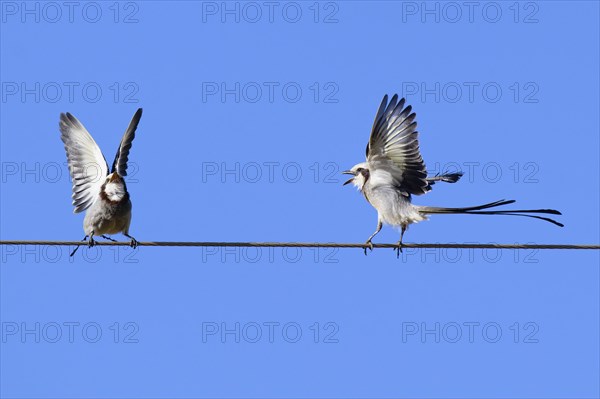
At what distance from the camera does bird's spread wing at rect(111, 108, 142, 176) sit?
11.1m

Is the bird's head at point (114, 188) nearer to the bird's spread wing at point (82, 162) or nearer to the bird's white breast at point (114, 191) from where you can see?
the bird's white breast at point (114, 191)

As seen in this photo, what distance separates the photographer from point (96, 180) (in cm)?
1123

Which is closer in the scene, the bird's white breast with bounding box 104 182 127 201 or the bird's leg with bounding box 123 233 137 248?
the bird's leg with bounding box 123 233 137 248

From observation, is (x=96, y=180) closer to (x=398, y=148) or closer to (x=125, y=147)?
(x=125, y=147)

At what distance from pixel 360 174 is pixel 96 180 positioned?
8.91 ft

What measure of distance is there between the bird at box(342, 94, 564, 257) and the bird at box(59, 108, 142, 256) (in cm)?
233

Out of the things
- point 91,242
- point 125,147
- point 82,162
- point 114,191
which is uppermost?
point 125,147

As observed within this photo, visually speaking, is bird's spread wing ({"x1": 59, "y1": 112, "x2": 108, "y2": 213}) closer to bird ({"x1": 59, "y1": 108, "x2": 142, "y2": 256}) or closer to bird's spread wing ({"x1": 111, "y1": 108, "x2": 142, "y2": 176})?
bird ({"x1": 59, "y1": 108, "x2": 142, "y2": 256})

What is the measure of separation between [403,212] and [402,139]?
2.34 feet

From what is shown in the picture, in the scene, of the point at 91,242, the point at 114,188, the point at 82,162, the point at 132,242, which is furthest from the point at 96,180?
the point at 91,242

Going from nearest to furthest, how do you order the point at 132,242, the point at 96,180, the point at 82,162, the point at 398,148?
the point at 132,242 → the point at 398,148 → the point at 96,180 → the point at 82,162

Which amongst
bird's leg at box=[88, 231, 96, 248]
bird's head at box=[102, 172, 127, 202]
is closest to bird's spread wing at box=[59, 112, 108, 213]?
bird's head at box=[102, 172, 127, 202]

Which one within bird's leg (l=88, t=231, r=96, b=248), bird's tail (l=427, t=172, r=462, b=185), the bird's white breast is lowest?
bird's leg (l=88, t=231, r=96, b=248)

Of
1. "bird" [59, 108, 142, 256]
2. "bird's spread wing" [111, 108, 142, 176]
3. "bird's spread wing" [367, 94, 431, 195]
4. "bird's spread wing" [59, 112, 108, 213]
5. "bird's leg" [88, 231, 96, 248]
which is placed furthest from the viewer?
"bird's spread wing" [59, 112, 108, 213]
